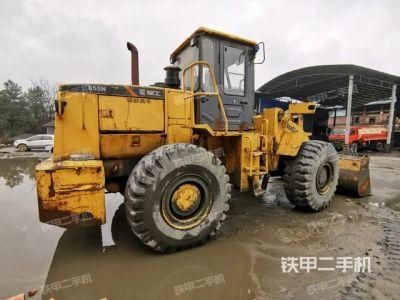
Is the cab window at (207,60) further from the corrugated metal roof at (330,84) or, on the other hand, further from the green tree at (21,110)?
the green tree at (21,110)

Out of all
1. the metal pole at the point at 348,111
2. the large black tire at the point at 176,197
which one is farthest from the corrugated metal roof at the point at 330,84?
the large black tire at the point at 176,197

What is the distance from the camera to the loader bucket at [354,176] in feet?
19.2

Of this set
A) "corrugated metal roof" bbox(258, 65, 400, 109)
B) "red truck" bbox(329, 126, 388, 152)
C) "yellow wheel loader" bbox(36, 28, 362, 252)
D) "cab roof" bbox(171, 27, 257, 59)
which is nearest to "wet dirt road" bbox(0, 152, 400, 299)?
"yellow wheel loader" bbox(36, 28, 362, 252)

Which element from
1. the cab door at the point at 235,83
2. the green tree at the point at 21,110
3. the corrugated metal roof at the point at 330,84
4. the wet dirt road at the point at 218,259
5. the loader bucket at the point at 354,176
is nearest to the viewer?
the wet dirt road at the point at 218,259

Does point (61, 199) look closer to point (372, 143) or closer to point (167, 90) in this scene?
point (167, 90)

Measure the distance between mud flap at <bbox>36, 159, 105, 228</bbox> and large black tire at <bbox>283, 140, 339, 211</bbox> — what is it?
3.27 m

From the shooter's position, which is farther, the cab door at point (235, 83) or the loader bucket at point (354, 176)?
the loader bucket at point (354, 176)

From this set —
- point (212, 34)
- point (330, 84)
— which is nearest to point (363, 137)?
point (330, 84)

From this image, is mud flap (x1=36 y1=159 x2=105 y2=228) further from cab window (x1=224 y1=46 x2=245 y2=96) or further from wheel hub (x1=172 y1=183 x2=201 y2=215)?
cab window (x1=224 y1=46 x2=245 y2=96)

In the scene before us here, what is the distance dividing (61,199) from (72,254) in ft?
3.17

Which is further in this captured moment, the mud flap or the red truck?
the red truck

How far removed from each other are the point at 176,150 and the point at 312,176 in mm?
2727

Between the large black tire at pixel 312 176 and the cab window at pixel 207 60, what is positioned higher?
the cab window at pixel 207 60

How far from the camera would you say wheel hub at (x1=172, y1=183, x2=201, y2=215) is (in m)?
3.36
